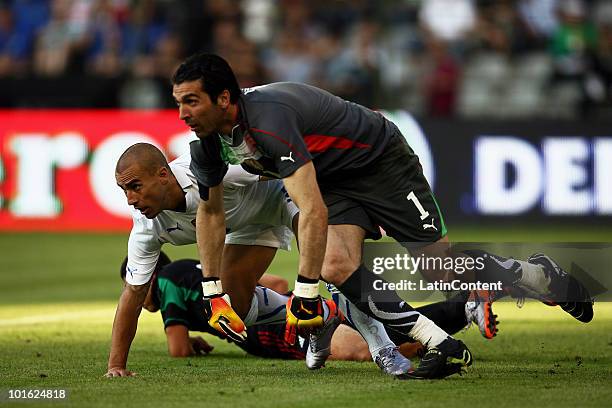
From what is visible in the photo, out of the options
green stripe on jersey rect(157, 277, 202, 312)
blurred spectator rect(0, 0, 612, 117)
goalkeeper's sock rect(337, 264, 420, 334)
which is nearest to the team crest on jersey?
goalkeeper's sock rect(337, 264, 420, 334)

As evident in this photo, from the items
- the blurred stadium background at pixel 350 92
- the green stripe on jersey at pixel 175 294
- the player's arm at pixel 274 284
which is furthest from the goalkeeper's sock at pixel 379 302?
the blurred stadium background at pixel 350 92

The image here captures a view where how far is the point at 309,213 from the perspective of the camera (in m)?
6.45

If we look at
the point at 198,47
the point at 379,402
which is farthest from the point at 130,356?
the point at 198,47

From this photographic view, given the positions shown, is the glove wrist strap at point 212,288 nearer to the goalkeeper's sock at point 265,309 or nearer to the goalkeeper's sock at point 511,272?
the goalkeeper's sock at point 265,309

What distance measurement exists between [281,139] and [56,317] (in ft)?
15.4

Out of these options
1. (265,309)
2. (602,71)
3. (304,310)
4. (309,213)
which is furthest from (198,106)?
(602,71)

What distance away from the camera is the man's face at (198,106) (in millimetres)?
6641

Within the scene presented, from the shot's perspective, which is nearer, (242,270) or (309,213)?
(309,213)

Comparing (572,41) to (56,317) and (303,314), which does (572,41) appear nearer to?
(56,317)

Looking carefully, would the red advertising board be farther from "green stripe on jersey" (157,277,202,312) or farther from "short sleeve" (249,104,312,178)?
"short sleeve" (249,104,312,178)

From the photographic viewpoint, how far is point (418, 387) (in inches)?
264

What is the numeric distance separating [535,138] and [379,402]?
12.1 metres

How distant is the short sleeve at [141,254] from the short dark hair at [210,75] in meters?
1.18

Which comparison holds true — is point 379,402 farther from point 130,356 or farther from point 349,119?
point 130,356
